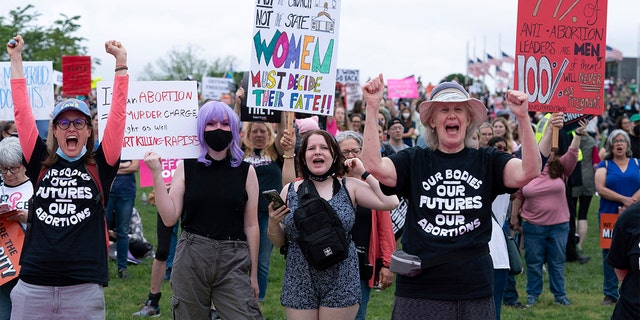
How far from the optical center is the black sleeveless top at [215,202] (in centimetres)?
568

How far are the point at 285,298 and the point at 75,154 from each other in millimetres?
1636

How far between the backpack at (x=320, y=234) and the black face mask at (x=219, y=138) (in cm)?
69

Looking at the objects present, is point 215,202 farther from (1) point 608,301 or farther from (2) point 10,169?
(1) point 608,301

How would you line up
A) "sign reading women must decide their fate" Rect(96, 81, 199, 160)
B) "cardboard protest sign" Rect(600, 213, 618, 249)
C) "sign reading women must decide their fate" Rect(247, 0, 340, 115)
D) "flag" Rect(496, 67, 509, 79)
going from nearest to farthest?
"sign reading women must decide their fate" Rect(96, 81, 199, 160), "sign reading women must decide their fate" Rect(247, 0, 340, 115), "cardboard protest sign" Rect(600, 213, 618, 249), "flag" Rect(496, 67, 509, 79)

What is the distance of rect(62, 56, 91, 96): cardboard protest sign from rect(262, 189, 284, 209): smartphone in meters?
9.39

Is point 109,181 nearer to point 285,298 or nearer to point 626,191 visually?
point 285,298

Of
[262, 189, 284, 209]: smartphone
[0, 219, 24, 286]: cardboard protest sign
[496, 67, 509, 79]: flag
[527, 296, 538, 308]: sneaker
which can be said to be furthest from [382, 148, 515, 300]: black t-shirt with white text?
[496, 67, 509, 79]: flag

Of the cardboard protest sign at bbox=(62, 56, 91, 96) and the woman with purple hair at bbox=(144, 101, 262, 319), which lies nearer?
the woman with purple hair at bbox=(144, 101, 262, 319)

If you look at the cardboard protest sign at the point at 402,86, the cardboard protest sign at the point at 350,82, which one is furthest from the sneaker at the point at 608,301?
the cardboard protest sign at the point at 402,86

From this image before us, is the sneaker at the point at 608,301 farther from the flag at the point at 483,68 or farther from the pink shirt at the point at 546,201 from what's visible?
the flag at the point at 483,68

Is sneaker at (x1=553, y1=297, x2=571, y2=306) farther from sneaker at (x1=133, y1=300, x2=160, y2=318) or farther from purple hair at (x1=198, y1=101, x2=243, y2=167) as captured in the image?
purple hair at (x1=198, y1=101, x2=243, y2=167)

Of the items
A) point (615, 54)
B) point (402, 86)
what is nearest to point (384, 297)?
point (402, 86)

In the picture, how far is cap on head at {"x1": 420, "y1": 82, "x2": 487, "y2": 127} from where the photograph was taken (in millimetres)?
4602

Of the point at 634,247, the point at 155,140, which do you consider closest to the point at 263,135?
the point at 155,140
